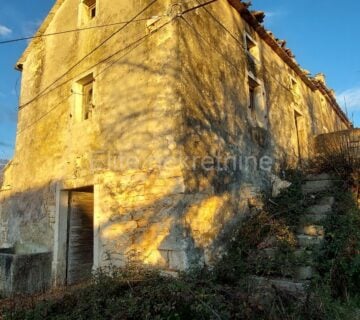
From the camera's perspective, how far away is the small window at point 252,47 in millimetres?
8222

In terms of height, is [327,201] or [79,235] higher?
[327,201]

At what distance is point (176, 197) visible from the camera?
5.01 meters

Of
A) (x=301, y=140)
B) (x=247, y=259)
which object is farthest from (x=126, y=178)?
(x=301, y=140)

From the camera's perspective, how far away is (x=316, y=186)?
745 centimetres

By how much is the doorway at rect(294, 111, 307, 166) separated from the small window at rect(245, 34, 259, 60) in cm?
329

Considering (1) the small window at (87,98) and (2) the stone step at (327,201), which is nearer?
(2) the stone step at (327,201)

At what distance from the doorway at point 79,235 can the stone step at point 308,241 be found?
4.24 metres

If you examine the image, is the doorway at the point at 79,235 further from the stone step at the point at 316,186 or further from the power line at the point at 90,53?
the stone step at the point at 316,186

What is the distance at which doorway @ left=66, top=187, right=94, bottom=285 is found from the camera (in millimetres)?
6836

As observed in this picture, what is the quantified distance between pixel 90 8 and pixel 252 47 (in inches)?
167

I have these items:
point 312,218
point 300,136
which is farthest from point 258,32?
point 312,218

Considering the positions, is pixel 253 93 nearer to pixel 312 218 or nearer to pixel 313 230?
pixel 312 218

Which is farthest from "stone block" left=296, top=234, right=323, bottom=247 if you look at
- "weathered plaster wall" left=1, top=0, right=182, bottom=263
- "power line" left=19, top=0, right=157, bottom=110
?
"power line" left=19, top=0, right=157, bottom=110

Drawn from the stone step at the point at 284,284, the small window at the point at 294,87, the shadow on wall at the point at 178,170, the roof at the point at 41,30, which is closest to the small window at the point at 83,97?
the shadow on wall at the point at 178,170
